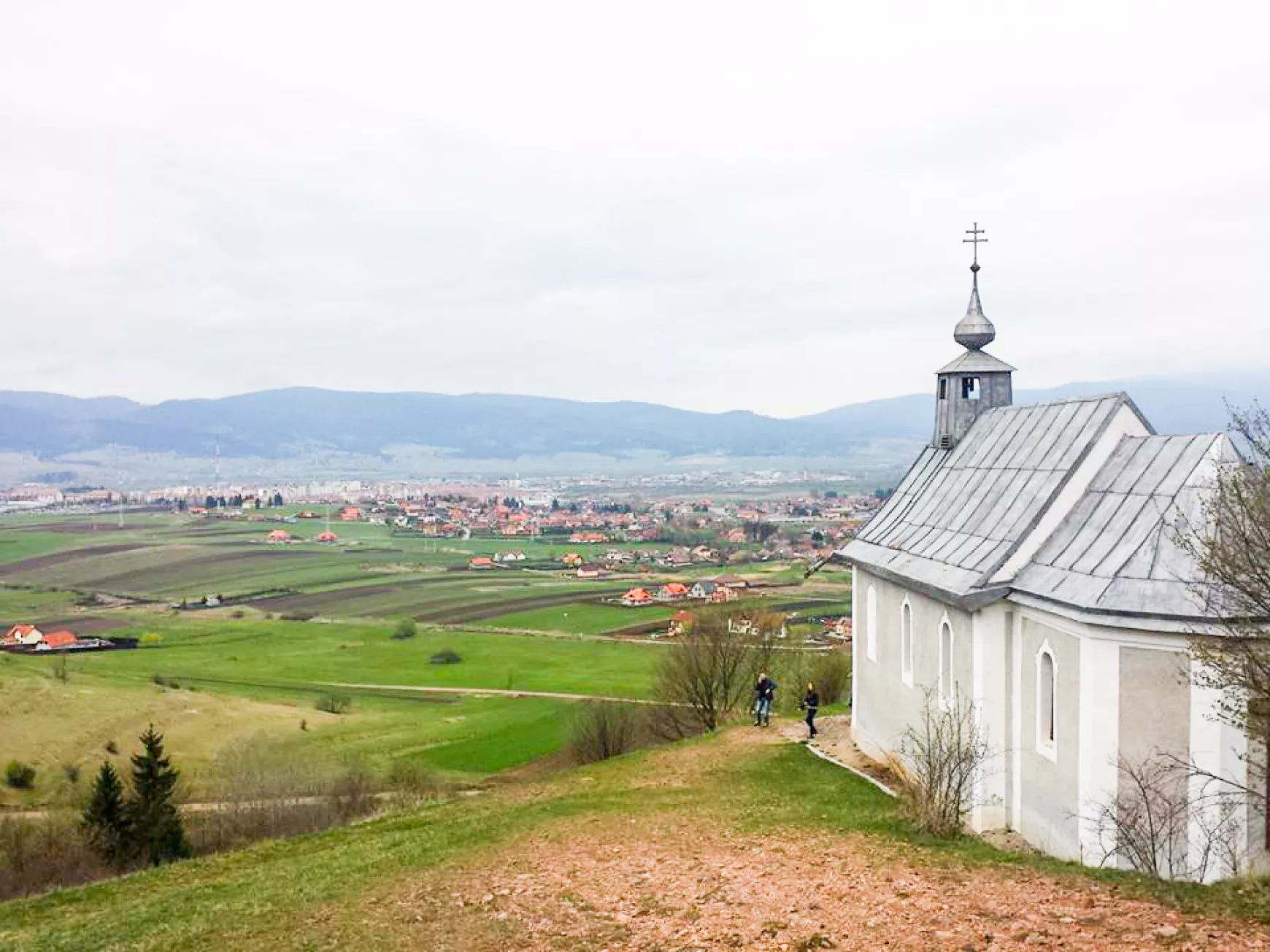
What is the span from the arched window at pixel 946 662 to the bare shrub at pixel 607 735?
1931 centimetres

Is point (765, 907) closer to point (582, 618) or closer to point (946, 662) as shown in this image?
point (946, 662)

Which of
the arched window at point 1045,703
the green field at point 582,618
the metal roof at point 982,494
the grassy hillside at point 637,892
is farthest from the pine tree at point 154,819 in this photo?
the green field at point 582,618

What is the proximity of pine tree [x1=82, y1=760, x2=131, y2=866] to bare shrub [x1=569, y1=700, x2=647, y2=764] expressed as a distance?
49.0 feet

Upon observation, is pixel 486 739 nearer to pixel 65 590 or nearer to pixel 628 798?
pixel 628 798

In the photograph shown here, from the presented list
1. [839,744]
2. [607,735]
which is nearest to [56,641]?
[607,735]

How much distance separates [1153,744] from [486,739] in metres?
42.7

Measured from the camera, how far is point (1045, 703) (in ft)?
60.1

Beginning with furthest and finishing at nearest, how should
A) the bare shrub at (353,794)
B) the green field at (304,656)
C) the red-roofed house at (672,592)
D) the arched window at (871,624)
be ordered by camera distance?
the red-roofed house at (672,592), the green field at (304,656), the bare shrub at (353,794), the arched window at (871,624)

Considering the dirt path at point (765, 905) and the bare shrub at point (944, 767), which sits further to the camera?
the bare shrub at point (944, 767)

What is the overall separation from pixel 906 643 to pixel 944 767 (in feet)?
22.7

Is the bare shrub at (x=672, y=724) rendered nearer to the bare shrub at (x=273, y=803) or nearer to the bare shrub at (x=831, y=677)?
the bare shrub at (x=831, y=677)

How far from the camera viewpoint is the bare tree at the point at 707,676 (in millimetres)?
39625

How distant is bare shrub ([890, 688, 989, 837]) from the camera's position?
17.5 metres

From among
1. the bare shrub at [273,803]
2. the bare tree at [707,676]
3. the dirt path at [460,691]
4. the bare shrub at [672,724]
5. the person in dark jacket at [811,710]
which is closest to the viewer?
the person in dark jacket at [811,710]
